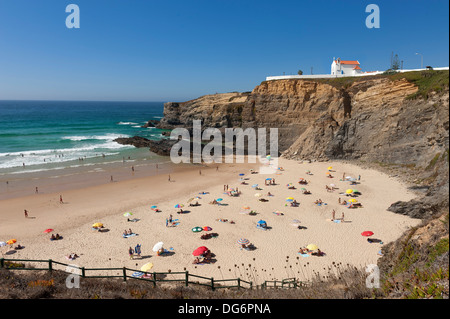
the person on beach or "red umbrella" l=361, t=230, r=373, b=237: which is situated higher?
"red umbrella" l=361, t=230, r=373, b=237

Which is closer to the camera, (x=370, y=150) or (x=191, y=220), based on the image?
(x=191, y=220)

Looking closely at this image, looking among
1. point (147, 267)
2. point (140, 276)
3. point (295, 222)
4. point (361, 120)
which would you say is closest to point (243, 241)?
point (295, 222)

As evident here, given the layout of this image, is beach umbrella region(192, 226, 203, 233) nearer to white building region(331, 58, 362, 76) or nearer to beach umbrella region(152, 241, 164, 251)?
beach umbrella region(152, 241, 164, 251)

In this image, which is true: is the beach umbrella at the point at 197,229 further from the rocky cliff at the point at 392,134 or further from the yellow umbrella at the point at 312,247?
the rocky cliff at the point at 392,134

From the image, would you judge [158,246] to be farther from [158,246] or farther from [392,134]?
[392,134]

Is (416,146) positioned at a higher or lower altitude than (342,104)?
lower

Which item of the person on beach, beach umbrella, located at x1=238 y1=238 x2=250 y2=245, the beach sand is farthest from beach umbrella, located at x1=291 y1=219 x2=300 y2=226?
the person on beach

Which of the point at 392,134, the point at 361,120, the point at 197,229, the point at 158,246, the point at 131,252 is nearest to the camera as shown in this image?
the point at 131,252
